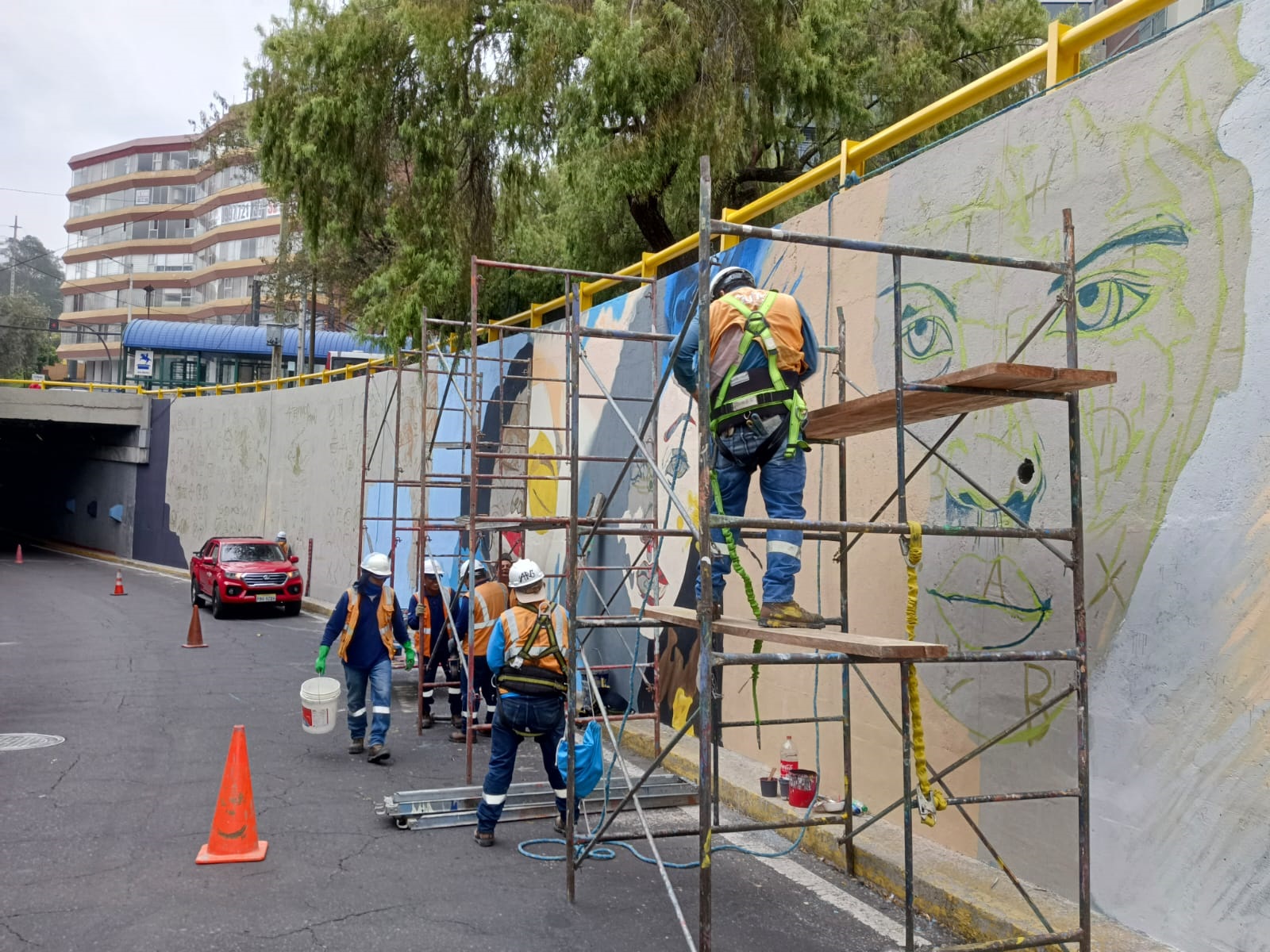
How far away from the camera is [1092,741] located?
5.00 meters

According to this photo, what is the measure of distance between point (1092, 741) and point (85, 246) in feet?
290

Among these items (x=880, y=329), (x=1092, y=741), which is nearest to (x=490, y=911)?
(x=1092, y=741)

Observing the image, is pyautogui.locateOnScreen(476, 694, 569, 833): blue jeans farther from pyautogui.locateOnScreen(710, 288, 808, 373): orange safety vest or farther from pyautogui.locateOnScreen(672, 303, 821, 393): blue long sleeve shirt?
pyautogui.locateOnScreen(710, 288, 808, 373): orange safety vest

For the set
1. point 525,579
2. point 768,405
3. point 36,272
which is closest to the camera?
point 768,405

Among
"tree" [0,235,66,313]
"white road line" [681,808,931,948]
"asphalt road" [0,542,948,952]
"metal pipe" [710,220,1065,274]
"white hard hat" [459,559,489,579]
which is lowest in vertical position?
"asphalt road" [0,542,948,952]

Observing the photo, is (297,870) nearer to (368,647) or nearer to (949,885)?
(368,647)

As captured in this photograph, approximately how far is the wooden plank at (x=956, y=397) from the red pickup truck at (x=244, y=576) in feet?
51.7

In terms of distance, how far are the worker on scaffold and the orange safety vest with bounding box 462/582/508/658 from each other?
3.96 metres

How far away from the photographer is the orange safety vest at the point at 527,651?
6.57 metres

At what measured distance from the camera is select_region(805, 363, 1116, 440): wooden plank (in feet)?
13.5

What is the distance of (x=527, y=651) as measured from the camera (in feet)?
21.5

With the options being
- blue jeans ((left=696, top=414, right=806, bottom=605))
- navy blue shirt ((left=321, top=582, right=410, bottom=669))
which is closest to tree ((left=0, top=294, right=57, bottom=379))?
navy blue shirt ((left=321, top=582, right=410, bottom=669))

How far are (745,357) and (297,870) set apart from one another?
12.7ft

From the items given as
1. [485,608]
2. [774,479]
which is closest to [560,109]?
[485,608]
